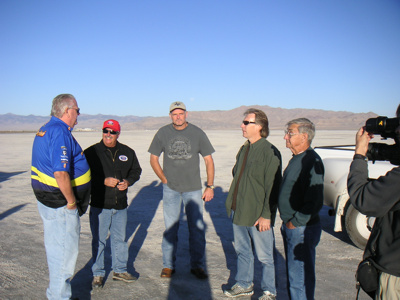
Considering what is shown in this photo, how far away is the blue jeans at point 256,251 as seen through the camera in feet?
12.0

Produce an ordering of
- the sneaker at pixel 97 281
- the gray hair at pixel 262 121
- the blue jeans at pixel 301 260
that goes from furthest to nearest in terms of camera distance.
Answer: the sneaker at pixel 97 281
the gray hair at pixel 262 121
the blue jeans at pixel 301 260

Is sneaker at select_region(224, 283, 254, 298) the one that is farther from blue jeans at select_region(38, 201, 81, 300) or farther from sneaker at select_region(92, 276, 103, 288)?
blue jeans at select_region(38, 201, 81, 300)

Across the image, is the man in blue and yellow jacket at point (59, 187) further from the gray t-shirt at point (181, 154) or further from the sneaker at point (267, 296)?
Answer: the sneaker at point (267, 296)

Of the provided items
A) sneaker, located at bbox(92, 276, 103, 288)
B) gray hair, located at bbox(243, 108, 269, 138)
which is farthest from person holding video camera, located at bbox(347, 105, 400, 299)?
→ sneaker, located at bbox(92, 276, 103, 288)

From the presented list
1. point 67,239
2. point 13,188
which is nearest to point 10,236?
point 67,239

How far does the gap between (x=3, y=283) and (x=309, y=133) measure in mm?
3837

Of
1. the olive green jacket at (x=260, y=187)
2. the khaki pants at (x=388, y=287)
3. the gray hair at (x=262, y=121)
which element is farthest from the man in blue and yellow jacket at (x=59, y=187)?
the khaki pants at (x=388, y=287)

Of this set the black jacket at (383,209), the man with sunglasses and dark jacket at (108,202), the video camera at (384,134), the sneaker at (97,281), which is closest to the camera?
the black jacket at (383,209)

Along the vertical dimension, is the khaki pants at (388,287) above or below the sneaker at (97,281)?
above

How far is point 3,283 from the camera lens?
4.06 m

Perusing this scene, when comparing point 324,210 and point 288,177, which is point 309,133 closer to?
point 288,177

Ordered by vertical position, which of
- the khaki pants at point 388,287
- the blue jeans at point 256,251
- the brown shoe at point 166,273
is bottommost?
the brown shoe at point 166,273

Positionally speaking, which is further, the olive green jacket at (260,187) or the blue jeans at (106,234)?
the blue jeans at (106,234)

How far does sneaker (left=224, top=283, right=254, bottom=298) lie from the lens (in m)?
3.82
